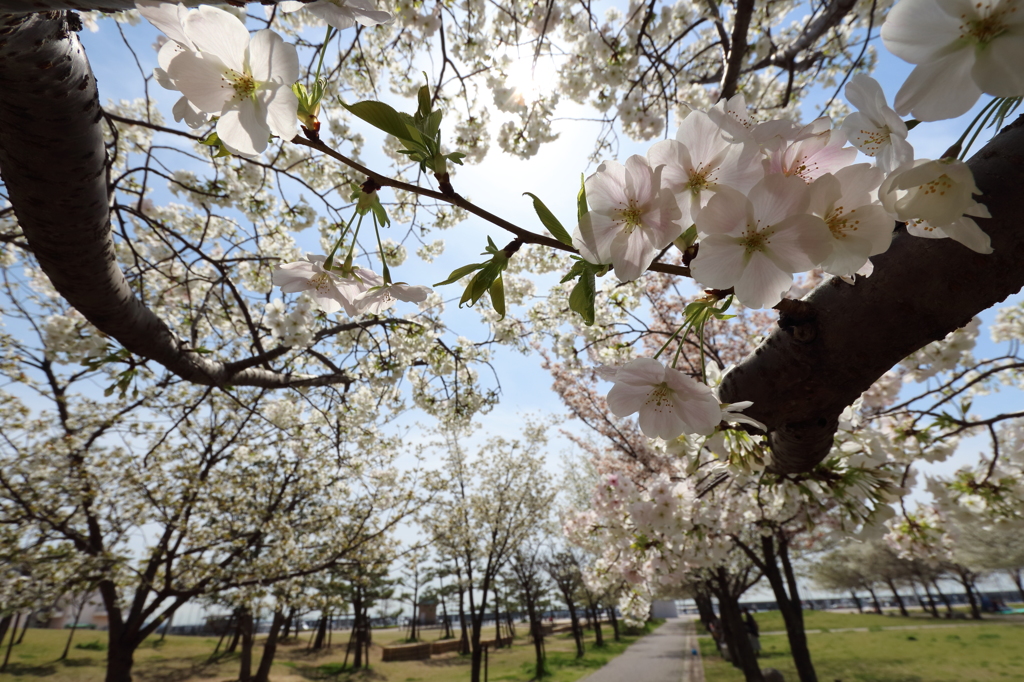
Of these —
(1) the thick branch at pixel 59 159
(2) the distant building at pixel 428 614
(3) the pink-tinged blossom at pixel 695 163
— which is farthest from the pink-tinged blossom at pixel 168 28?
(2) the distant building at pixel 428 614

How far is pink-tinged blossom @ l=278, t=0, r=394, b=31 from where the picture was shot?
22.0 inches

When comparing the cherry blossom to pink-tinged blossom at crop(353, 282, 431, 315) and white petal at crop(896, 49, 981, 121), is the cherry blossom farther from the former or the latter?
white petal at crop(896, 49, 981, 121)

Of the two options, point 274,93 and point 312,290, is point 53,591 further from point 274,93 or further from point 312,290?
point 274,93

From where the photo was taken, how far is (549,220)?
1.95 ft

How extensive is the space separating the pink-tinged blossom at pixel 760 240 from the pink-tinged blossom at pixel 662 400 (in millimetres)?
232

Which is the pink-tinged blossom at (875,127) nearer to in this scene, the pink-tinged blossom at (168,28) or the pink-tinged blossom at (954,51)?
the pink-tinged blossom at (954,51)

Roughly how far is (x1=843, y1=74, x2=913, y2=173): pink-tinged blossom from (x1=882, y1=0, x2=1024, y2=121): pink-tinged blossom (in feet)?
0.12

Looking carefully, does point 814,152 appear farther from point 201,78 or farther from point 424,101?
point 201,78

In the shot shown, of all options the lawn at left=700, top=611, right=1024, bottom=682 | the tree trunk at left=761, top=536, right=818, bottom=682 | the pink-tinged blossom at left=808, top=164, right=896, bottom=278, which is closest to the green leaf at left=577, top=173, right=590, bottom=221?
the pink-tinged blossom at left=808, top=164, right=896, bottom=278

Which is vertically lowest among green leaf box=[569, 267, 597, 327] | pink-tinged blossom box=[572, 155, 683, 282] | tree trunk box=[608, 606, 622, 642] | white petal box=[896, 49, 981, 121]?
tree trunk box=[608, 606, 622, 642]

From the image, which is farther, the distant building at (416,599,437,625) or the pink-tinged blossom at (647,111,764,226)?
the distant building at (416,599,437,625)

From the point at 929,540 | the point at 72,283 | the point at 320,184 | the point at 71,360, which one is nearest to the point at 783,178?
the point at 72,283

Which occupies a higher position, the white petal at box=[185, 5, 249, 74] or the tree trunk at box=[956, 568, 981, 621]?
the white petal at box=[185, 5, 249, 74]

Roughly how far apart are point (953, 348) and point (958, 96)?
3192 mm
